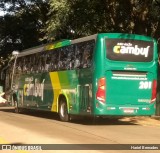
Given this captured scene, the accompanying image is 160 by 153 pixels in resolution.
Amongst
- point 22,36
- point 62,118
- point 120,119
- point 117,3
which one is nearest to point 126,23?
point 117,3

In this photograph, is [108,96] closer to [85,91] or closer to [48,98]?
[85,91]

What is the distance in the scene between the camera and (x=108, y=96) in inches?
725

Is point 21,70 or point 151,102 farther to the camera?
point 21,70

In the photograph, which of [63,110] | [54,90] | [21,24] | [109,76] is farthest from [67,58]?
[21,24]

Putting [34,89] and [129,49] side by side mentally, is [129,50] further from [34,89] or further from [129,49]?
[34,89]

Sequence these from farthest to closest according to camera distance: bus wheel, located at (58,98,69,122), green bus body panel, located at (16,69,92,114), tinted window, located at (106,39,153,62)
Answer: bus wheel, located at (58,98,69,122) < green bus body panel, located at (16,69,92,114) < tinted window, located at (106,39,153,62)

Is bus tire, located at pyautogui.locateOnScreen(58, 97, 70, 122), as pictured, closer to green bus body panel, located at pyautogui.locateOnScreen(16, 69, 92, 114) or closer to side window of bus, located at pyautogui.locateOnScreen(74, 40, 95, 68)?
green bus body panel, located at pyautogui.locateOnScreen(16, 69, 92, 114)


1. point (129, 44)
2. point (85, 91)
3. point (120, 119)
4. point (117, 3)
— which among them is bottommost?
point (120, 119)

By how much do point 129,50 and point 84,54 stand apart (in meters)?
1.73

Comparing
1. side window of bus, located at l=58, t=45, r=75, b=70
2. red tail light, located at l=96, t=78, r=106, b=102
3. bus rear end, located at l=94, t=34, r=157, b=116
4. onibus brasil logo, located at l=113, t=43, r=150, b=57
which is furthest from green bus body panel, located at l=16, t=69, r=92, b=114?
onibus brasil logo, located at l=113, t=43, r=150, b=57

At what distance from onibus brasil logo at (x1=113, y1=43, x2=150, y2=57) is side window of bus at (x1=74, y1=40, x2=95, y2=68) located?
903mm

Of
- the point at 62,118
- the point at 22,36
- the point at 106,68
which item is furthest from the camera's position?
the point at 22,36

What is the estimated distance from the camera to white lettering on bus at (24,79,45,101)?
23.7 metres

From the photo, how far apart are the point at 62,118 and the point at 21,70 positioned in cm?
632
